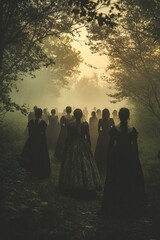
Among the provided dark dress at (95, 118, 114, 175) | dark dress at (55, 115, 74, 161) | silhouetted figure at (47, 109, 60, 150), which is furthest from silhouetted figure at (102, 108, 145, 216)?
silhouetted figure at (47, 109, 60, 150)

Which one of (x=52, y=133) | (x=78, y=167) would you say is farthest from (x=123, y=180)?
(x=52, y=133)

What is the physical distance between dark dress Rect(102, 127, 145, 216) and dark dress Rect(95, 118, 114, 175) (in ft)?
19.1

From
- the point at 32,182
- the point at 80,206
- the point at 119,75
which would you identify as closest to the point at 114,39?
the point at 119,75

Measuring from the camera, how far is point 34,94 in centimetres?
6175

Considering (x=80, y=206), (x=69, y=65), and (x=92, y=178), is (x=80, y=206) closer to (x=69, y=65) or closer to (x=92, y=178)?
(x=92, y=178)

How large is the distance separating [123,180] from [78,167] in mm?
2064

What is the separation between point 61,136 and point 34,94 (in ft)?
151

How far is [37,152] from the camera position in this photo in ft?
39.2

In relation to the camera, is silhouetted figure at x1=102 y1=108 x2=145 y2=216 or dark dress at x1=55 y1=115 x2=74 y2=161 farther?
dark dress at x1=55 y1=115 x2=74 y2=161

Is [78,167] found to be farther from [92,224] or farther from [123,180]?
[92,224]

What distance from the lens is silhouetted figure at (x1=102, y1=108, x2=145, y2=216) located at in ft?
25.3

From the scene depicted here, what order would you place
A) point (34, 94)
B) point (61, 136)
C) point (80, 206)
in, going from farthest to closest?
point (34, 94) < point (61, 136) < point (80, 206)

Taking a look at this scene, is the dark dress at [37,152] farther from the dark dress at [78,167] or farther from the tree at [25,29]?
the tree at [25,29]

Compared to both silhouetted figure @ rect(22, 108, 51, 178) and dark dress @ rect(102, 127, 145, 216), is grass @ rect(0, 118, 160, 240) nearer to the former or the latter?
dark dress @ rect(102, 127, 145, 216)
